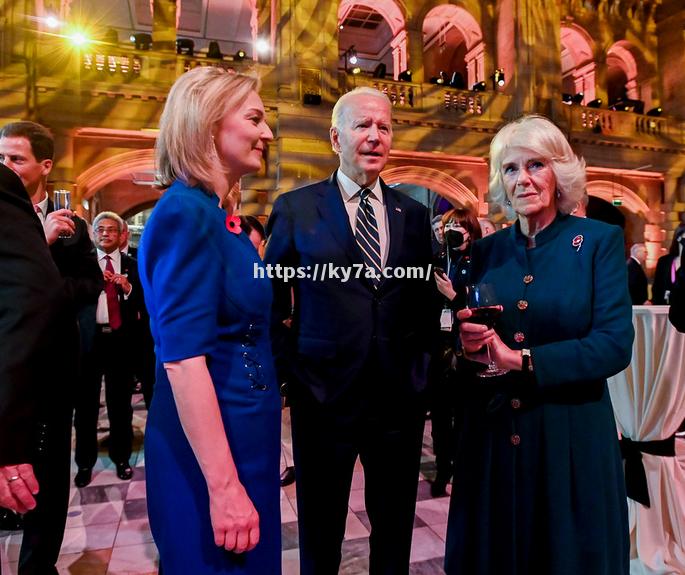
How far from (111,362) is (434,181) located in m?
8.51

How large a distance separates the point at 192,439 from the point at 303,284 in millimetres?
775

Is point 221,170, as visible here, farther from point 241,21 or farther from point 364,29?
point 364,29

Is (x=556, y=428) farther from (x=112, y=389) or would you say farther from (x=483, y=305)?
(x=112, y=389)

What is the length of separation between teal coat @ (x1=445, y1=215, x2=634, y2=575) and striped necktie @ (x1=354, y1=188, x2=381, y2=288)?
414 millimetres

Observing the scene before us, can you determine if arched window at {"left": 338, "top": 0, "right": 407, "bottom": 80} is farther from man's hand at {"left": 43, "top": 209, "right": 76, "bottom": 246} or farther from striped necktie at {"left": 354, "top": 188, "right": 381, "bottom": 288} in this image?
striped necktie at {"left": 354, "top": 188, "right": 381, "bottom": 288}

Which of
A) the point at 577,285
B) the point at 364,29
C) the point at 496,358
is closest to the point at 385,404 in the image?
the point at 496,358

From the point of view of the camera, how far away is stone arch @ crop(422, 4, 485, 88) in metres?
11.5

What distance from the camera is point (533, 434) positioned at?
1.49 meters

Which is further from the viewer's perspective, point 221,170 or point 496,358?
point 496,358

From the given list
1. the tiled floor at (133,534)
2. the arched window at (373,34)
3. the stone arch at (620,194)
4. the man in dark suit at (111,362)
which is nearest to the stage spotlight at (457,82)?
the arched window at (373,34)

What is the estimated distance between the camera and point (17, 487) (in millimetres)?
1127

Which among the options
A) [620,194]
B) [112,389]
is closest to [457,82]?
[620,194]

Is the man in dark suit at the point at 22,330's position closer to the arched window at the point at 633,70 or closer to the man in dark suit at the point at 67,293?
the man in dark suit at the point at 67,293

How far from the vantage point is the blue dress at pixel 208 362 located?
40.8 inches
